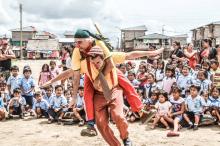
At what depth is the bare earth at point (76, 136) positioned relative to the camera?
24.7 feet

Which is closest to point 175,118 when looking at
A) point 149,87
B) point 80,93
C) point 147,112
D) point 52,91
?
point 147,112

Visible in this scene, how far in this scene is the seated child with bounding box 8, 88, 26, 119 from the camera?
10.2 meters

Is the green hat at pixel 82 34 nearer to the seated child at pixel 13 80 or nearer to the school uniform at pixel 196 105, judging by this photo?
the school uniform at pixel 196 105

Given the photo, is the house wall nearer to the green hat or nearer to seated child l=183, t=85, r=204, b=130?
seated child l=183, t=85, r=204, b=130

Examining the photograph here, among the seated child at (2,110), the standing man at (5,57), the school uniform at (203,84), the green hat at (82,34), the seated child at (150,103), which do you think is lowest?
the seated child at (2,110)

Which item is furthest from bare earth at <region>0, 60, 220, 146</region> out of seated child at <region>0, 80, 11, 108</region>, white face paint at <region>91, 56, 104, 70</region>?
white face paint at <region>91, 56, 104, 70</region>

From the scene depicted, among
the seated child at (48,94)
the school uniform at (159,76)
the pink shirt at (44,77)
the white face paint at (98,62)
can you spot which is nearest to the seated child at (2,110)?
the seated child at (48,94)

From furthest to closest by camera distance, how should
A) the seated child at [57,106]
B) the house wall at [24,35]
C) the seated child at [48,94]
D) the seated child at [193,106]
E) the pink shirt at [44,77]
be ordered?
the house wall at [24,35] < the pink shirt at [44,77] < the seated child at [48,94] < the seated child at [57,106] < the seated child at [193,106]

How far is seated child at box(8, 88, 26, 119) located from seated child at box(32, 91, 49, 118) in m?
0.34

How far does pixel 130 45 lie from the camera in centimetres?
8206

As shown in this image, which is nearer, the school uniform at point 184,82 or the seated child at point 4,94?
the school uniform at point 184,82

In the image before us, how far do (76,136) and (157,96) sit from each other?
2.23 m

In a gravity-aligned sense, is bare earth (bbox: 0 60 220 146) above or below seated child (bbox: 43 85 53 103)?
below

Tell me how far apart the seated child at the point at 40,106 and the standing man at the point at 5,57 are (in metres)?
1.32
